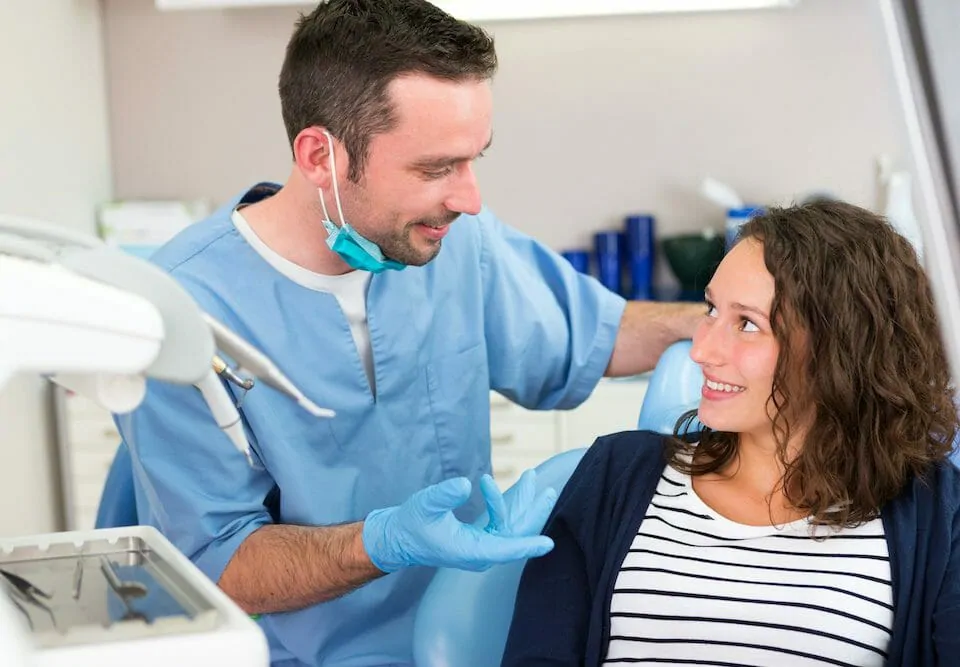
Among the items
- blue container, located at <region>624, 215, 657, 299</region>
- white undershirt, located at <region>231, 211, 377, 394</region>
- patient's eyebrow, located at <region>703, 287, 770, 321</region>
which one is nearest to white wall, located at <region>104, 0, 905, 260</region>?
blue container, located at <region>624, 215, 657, 299</region>

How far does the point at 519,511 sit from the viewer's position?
4.44 ft

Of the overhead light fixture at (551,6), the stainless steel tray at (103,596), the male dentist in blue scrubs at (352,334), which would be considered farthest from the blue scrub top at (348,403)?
the overhead light fixture at (551,6)

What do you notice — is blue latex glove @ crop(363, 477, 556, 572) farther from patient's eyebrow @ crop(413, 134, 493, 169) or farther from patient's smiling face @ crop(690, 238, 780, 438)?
patient's eyebrow @ crop(413, 134, 493, 169)

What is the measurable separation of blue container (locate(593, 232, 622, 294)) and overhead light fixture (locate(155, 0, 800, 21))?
62cm

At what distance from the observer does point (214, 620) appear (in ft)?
2.64

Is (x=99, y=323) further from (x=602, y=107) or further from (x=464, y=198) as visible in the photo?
(x=602, y=107)

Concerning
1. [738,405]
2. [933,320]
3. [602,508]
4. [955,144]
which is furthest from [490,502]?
[955,144]

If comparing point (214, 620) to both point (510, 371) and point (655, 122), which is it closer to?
point (510, 371)

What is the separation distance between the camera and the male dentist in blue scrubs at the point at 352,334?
1543mm

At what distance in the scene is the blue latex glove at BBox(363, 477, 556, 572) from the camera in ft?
4.17

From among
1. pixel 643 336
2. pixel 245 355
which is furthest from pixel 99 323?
pixel 643 336

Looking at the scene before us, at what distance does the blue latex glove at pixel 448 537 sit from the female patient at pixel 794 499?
0.14 m

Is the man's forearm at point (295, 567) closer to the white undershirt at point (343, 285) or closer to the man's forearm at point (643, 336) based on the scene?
the white undershirt at point (343, 285)

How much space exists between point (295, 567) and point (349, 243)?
0.45 meters
